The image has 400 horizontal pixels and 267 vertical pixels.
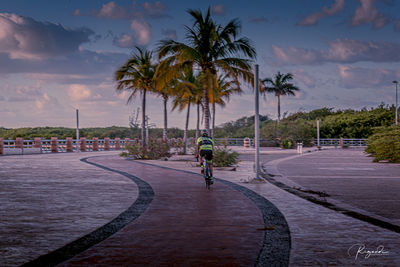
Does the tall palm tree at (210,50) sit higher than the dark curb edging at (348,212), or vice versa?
the tall palm tree at (210,50)

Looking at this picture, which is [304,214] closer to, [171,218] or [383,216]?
[383,216]

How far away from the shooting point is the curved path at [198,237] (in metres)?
5.46

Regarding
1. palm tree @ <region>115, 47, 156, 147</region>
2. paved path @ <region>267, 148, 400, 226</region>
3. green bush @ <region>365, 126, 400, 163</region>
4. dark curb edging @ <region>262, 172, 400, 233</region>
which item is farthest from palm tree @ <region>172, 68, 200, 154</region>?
dark curb edging @ <region>262, 172, 400, 233</region>

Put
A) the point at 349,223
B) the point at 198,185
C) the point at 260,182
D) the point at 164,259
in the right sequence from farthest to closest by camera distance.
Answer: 1. the point at 260,182
2. the point at 198,185
3. the point at 349,223
4. the point at 164,259

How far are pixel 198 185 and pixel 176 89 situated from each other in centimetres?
2163

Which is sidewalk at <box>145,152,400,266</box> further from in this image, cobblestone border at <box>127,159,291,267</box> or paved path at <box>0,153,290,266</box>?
paved path at <box>0,153,290,266</box>

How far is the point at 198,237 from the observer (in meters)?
6.68

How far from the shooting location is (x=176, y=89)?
34750 millimetres

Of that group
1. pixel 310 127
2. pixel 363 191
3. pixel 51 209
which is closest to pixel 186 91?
pixel 363 191

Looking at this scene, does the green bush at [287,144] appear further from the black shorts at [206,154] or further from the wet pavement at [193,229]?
the black shorts at [206,154]

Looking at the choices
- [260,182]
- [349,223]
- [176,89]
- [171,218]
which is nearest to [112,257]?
[171,218]

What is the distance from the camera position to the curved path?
17.9ft

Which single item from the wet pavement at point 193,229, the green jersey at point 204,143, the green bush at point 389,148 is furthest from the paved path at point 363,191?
the green bush at point 389,148

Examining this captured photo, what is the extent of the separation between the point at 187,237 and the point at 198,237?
6.6 inches
